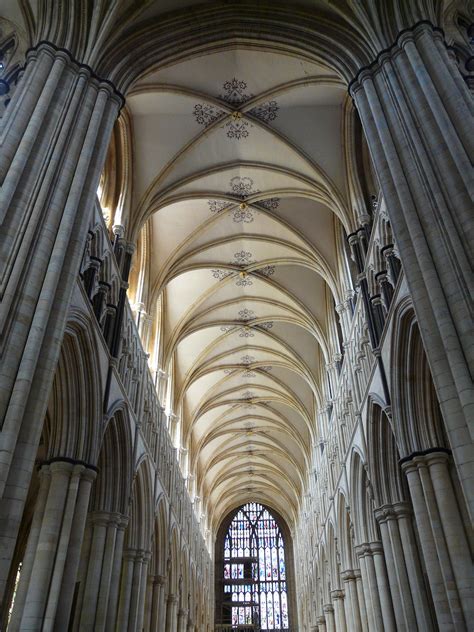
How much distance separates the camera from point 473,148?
8781 millimetres

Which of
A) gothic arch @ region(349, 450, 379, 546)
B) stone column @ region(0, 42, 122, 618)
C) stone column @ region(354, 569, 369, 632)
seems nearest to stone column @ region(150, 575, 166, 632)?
stone column @ region(354, 569, 369, 632)

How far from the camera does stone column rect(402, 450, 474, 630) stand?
877 centimetres

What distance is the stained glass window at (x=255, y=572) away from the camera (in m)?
38.6

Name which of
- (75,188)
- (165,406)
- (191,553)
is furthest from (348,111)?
(191,553)

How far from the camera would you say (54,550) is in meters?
9.56

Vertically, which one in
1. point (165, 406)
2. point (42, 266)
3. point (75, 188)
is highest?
point (165, 406)

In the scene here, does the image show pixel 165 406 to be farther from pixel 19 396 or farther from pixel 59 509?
pixel 19 396

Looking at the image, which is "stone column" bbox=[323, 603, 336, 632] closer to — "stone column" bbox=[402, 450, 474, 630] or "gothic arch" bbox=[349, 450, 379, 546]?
"gothic arch" bbox=[349, 450, 379, 546]

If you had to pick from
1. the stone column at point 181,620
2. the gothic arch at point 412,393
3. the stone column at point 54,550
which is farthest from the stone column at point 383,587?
the stone column at point 181,620

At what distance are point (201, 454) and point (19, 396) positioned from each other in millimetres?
25968

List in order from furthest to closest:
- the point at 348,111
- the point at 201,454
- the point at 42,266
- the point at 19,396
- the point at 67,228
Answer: the point at 201,454
the point at 348,111
the point at 67,228
the point at 42,266
the point at 19,396

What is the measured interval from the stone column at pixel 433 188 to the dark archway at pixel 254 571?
1408 inches

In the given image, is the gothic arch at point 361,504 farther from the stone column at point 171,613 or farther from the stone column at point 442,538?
the stone column at point 171,613

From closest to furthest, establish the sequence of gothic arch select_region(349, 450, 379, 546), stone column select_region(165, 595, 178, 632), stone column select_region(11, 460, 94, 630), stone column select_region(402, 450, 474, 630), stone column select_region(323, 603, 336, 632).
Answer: stone column select_region(402, 450, 474, 630) → stone column select_region(11, 460, 94, 630) → gothic arch select_region(349, 450, 379, 546) → stone column select_region(165, 595, 178, 632) → stone column select_region(323, 603, 336, 632)
